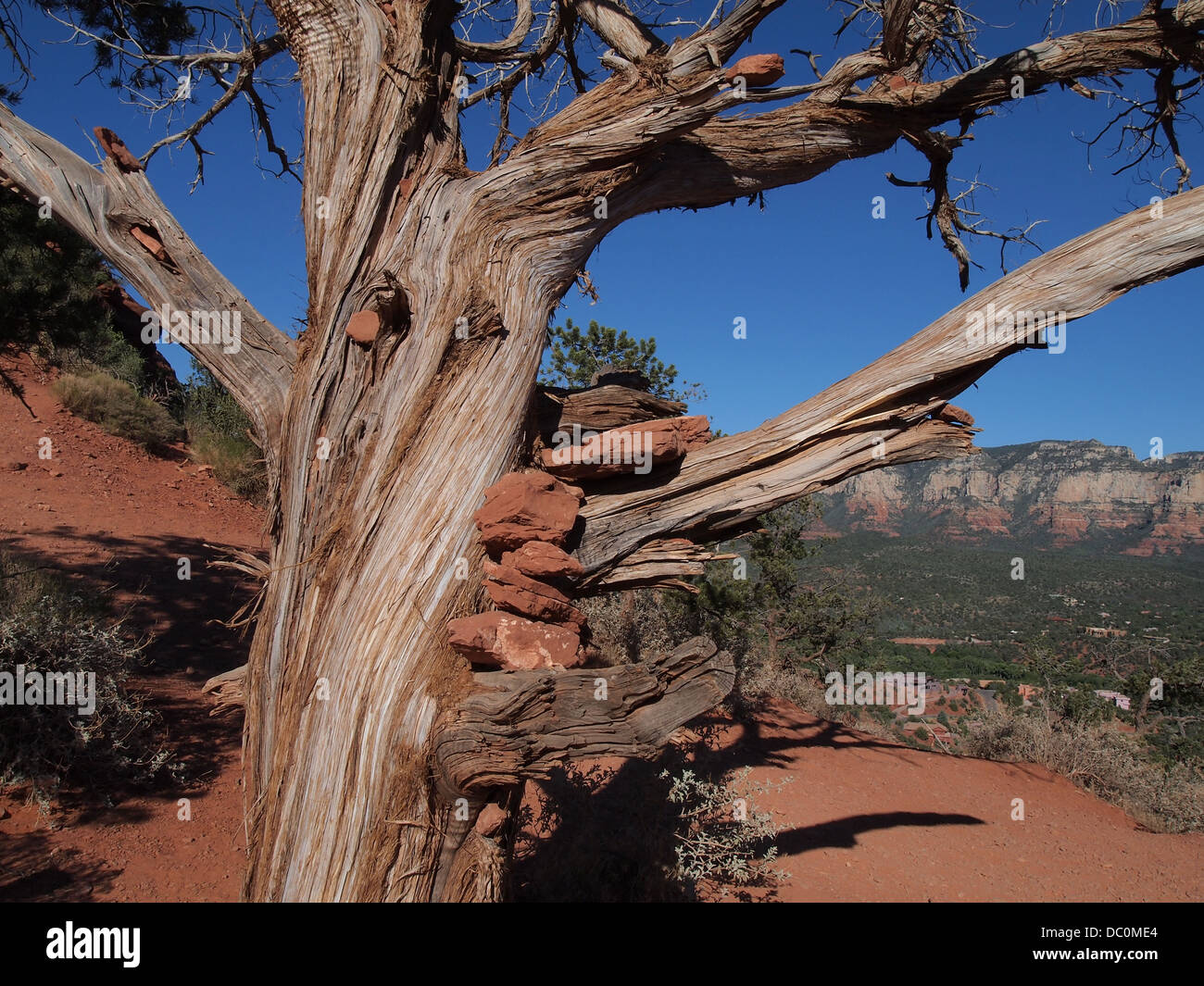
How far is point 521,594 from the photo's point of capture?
110 inches

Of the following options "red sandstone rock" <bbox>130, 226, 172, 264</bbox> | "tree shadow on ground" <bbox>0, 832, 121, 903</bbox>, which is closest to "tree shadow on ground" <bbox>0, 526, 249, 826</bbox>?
"tree shadow on ground" <bbox>0, 832, 121, 903</bbox>

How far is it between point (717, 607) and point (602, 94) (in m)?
10.1

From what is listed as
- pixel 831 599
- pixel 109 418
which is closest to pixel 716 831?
pixel 831 599

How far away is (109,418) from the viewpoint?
14.2 meters

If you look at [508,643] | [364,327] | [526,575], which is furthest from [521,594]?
[364,327]

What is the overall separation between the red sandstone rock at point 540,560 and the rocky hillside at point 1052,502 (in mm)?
53959

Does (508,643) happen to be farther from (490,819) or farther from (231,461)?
(231,461)

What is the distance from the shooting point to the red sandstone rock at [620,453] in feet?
10.2

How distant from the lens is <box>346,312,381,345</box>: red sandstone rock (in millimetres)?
2971

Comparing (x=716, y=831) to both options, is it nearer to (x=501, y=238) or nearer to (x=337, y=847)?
(x=337, y=847)

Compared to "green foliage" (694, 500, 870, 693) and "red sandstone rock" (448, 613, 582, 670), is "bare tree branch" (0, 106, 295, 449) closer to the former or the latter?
"red sandstone rock" (448, 613, 582, 670)

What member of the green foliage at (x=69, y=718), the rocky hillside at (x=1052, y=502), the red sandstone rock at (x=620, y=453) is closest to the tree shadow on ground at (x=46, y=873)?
the green foliage at (x=69, y=718)

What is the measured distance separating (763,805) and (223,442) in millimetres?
13939

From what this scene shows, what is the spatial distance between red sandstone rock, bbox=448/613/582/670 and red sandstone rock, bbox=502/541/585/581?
0.64 feet
